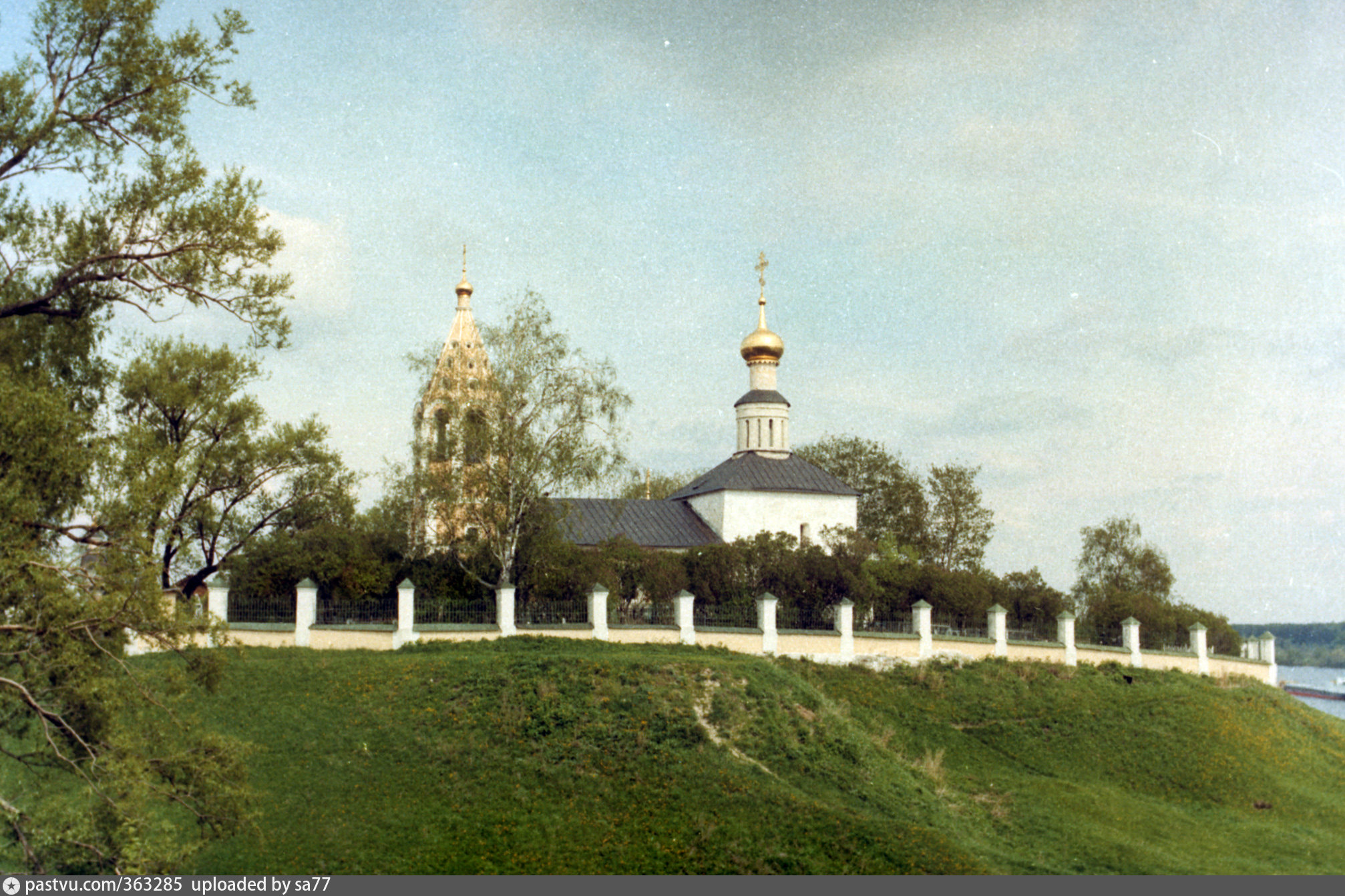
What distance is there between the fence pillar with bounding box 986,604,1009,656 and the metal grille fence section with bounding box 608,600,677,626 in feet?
26.8

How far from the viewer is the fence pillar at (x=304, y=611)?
21.2m

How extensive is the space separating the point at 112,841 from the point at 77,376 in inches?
196

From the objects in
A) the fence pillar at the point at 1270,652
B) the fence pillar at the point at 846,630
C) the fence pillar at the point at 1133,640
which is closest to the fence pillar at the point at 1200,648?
the fence pillar at the point at 1133,640

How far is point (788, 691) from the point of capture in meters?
18.3

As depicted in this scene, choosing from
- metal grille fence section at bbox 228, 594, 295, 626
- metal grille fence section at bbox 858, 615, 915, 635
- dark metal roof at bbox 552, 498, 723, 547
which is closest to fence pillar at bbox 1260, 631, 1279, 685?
metal grille fence section at bbox 858, 615, 915, 635

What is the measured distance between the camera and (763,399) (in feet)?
120

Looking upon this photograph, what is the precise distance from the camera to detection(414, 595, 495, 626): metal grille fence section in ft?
71.8

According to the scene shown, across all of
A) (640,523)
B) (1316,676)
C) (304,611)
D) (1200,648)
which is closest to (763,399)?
(640,523)

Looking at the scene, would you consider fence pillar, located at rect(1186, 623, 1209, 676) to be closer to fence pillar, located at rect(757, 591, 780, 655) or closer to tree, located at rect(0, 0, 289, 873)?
fence pillar, located at rect(757, 591, 780, 655)

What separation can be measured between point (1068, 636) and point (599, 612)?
12581mm

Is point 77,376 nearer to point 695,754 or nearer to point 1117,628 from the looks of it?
point 695,754

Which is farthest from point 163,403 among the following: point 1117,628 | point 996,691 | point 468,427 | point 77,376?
point 1117,628

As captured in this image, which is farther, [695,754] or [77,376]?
[695,754]

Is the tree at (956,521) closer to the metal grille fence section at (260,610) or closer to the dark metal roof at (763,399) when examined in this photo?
the dark metal roof at (763,399)
